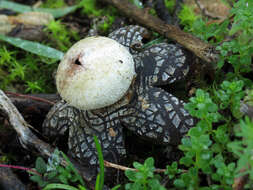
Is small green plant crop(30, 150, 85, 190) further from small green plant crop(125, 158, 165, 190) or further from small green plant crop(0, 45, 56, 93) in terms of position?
small green plant crop(0, 45, 56, 93)

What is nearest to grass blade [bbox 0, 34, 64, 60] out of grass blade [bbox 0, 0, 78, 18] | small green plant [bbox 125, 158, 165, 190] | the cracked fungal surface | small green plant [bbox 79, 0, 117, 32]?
small green plant [bbox 79, 0, 117, 32]

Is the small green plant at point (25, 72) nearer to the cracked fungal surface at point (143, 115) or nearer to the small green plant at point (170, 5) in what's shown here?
the cracked fungal surface at point (143, 115)

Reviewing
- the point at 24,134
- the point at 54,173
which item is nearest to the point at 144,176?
the point at 54,173

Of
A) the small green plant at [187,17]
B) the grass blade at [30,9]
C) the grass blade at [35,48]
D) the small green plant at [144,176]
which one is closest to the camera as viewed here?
the small green plant at [144,176]

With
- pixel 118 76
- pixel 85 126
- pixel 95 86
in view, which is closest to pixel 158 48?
pixel 118 76

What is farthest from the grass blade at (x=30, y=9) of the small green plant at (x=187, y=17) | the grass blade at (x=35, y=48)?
the small green plant at (x=187, y=17)

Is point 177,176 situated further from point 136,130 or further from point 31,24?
point 31,24
